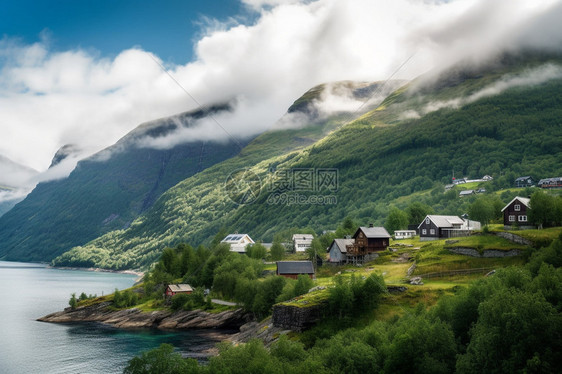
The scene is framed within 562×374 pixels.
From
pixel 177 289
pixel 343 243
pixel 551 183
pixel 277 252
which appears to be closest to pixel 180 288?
pixel 177 289

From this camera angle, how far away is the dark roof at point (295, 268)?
97.6 m

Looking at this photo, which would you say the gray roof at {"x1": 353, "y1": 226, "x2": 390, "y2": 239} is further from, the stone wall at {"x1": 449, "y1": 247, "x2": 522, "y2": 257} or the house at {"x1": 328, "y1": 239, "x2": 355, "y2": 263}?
the stone wall at {"x1": 449, "y1": 247, "x2": 522, "y2": 257}

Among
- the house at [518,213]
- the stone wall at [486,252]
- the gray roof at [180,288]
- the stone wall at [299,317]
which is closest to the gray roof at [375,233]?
the stone wall at [486,252]

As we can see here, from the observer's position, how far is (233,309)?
98562 mm

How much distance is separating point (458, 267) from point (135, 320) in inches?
2840

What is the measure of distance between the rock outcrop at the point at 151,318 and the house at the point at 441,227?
133ft

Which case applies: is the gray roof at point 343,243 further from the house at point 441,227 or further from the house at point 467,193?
the house at point 467,193

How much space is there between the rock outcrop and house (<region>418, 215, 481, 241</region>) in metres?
40.4

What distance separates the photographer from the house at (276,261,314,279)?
9719 centimetres

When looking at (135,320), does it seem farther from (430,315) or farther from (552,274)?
(552,274)

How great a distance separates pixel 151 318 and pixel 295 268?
→ 116ft

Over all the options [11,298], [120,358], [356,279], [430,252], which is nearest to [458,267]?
[430,252]

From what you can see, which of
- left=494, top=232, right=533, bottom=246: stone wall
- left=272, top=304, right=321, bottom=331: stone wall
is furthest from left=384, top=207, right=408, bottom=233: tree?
left=272, top=304, right=321, bottom=331: stone wall

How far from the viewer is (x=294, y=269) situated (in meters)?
98.0
